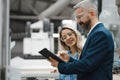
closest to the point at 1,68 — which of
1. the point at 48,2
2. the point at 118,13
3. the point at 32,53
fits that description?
the point at 118,13

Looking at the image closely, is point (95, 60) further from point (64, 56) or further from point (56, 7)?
point (56, 7)

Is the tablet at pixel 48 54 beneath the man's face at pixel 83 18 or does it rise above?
beneath

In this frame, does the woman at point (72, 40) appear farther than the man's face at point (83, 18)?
Yes

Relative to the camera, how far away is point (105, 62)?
187 centimetres

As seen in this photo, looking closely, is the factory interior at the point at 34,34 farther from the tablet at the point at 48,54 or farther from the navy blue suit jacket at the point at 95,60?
the navy blue suit jacket at the point at 95,60

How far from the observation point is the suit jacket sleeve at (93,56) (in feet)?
5.90

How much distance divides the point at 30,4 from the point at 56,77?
251 inches

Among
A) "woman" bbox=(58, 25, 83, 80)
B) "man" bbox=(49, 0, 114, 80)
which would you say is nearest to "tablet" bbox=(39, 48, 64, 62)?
"man" bbox=(49, 0, 114, 80)

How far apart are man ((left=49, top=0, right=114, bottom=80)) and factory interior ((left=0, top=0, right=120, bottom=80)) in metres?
0.33

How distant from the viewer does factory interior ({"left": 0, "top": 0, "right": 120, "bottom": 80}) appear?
138cm

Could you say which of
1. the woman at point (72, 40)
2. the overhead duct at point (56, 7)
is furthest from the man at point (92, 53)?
the overhead duct at point (56, 7)

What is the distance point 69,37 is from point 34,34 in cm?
249

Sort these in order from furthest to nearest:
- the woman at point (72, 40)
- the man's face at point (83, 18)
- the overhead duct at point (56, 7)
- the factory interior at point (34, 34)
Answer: the overhead duct at point (56, 7), the woman at point (72, 40), the man's face at point (83, 18), the factory interior at point (34, 34)

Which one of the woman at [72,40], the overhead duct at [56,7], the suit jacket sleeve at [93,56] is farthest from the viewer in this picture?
the overhead duct at [56,7]
